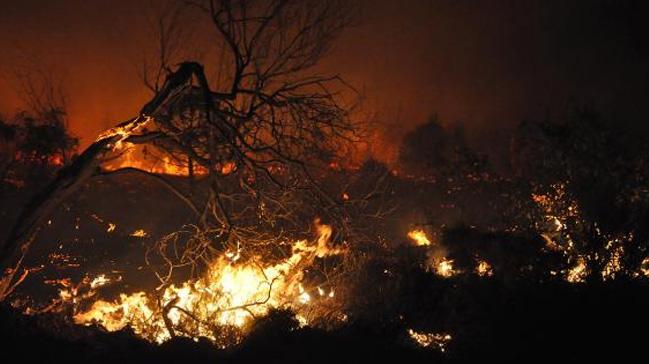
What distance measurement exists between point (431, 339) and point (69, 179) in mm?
6118

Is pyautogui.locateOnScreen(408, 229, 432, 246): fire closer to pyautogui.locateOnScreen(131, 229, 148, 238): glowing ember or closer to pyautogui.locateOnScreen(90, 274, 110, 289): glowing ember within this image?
pyautogui.locateOnScreen(131, 229, 148, 238): glowing ember

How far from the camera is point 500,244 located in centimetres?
1155

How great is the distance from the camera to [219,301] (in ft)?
26.7

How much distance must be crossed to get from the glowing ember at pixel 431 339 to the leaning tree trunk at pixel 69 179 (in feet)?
17.4

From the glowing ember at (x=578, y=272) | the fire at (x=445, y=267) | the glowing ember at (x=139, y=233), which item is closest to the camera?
the glowing ember at (x=578, y=272)

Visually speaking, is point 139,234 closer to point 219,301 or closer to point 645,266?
point 219,301

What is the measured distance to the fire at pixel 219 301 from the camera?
7.66 meters

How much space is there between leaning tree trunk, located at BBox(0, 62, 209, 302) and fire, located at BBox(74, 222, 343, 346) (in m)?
1.89

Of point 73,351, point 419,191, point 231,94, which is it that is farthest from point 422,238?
point 73,351

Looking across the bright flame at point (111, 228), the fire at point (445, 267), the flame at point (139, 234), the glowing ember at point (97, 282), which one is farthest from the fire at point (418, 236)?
the glowing ember at point (97, 282)

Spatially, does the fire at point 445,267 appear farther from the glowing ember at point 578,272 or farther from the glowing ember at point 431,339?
the glowing ember at point 431,339

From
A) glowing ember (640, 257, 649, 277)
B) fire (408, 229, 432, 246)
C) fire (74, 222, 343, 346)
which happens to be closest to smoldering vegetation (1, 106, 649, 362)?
glowing ember (640, 257, 649, 277)

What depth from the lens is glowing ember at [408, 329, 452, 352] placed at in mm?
8211

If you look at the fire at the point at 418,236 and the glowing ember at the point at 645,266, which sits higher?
the fire at the point at 418,236
